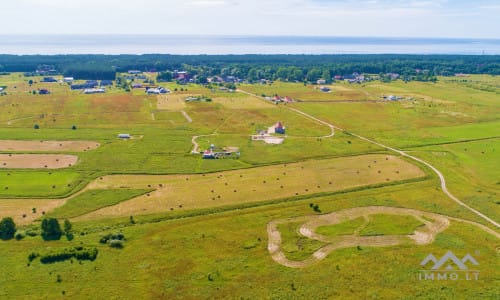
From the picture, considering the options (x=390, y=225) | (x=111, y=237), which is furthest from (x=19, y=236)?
(x=390, y=225)

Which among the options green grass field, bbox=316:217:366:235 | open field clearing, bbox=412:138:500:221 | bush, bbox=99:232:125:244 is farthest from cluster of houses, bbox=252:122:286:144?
bush, bbox=99:232:125:244

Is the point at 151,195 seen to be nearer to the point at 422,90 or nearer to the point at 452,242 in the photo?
the point at 452,242

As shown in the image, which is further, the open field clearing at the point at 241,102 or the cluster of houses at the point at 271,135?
the open field clearing at the point at 241,102

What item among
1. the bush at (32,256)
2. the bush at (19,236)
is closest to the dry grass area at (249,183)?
the bush at (19,236)

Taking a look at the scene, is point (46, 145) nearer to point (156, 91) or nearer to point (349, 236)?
point (349, 236)

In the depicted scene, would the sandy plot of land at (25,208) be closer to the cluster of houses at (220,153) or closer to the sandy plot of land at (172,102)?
the cluster of houses at (220,153)

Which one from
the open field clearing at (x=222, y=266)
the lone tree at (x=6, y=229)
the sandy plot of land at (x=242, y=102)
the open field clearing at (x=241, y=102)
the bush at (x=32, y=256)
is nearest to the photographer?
the open field clearing at (x=222, y=266)

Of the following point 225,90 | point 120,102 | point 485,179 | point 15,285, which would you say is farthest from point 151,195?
point 225,90
